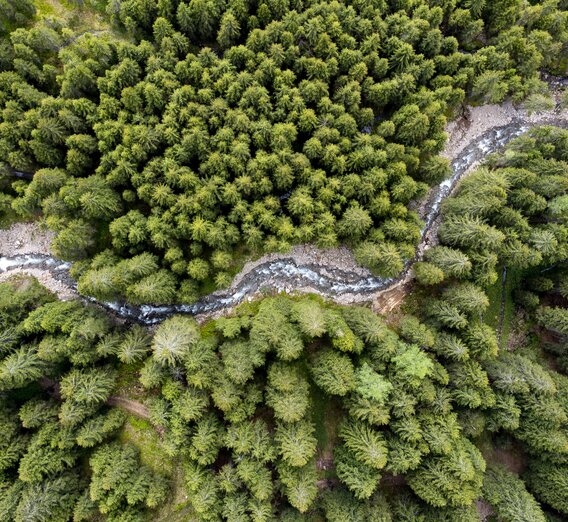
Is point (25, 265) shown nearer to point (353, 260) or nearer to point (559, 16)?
point (353, 260)

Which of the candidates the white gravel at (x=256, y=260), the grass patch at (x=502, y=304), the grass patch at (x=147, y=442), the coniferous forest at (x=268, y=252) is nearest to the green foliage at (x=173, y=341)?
the coniferous forest at (x=268, y=252)

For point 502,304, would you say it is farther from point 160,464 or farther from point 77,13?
point 77,13

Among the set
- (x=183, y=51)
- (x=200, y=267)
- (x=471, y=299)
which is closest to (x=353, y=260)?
(x=471, y=299)

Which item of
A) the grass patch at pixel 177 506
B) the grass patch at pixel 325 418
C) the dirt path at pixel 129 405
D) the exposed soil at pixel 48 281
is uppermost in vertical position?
the exposed soil at pixel 48 281

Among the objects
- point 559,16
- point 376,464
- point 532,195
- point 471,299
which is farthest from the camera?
point 559,16

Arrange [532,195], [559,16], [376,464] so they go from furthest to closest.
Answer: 1. [559,16]
2. [532,195]
3. [376,464]

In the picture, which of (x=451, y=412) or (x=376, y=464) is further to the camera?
(x=451, y=412)

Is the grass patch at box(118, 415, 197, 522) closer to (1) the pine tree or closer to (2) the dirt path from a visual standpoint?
(2) the dirt path

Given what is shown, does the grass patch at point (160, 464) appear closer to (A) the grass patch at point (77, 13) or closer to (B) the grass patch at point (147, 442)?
(B) the grass patch at point (147, 442)
